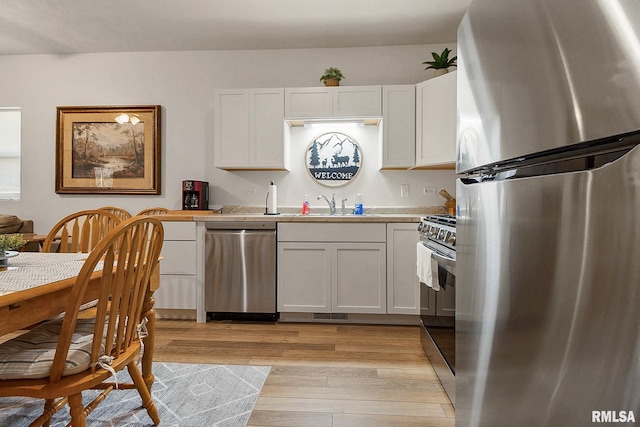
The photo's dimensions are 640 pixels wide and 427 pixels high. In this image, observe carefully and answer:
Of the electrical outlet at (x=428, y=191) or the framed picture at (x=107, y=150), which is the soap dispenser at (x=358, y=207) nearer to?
the electrical outlet at (x=428, y=191)

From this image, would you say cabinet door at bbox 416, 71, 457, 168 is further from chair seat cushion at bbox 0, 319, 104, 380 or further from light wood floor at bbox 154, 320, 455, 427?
chair seat cushion at bbox 0, 319, 104, 380

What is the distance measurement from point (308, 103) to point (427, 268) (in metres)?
2.04

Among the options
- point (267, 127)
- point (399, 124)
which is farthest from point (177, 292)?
point (399, 124)

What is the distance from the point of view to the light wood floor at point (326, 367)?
68.6 inches

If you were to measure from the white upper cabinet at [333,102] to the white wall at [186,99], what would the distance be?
1.26ft

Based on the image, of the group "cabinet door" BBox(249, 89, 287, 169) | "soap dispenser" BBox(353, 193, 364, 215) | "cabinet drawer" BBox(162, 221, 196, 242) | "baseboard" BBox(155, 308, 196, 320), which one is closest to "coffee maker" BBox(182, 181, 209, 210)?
"cabinet drawer" BBox(162, 221, 196, 242)

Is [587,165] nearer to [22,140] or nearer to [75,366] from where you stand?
[75,366]

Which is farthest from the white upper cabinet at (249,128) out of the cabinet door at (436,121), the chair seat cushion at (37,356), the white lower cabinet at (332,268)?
the chair seat cushion at (37,356)

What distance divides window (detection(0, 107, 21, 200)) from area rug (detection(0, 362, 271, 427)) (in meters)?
3.14

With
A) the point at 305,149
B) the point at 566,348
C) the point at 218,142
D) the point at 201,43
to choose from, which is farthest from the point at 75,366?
the point at 201,43

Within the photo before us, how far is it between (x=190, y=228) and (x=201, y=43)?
1932mm

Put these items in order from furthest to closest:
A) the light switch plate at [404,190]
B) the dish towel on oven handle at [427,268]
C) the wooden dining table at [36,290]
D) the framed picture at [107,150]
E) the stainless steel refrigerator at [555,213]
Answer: the framed picture at [107,150] → the light switch plate at [404,190] → the dish towel on oven handle at [427,268] → the wooden dining table at [36,290] → the stainless steel refrigerator at [555,213]

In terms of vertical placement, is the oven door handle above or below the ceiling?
below

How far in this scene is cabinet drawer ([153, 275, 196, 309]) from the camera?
3.21 meters
